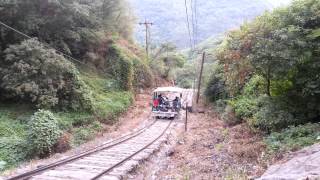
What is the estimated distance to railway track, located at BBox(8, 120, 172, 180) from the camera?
42.0ft

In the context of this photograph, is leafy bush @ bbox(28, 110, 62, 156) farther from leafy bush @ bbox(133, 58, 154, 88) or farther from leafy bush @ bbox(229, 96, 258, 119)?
leafy bush @ bbox(133, 58, 154, 88)

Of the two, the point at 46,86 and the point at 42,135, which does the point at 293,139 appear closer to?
the point at 42,135

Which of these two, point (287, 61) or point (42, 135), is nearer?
point (287, 61)

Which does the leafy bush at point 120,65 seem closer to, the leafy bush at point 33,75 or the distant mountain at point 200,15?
the leafy bush at point 33,75

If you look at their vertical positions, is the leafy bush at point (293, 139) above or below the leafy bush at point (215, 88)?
below

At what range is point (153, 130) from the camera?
28.2 meters

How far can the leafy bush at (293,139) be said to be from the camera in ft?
42.2

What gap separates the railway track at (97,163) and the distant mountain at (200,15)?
12743 centimetres

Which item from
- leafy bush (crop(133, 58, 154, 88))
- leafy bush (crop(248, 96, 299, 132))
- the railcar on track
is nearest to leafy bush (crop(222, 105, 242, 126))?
leafy bush (crop(248, 96, 299, 132))

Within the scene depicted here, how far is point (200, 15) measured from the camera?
151375 mm

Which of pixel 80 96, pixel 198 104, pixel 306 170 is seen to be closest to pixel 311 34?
pixel 306 170

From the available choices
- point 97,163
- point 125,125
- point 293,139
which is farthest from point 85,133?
point 293,139

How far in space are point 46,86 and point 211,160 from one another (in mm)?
12429

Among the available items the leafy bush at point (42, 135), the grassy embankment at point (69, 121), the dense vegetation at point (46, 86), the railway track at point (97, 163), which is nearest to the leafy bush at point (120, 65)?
the grassy embankment at point (69, 121)
